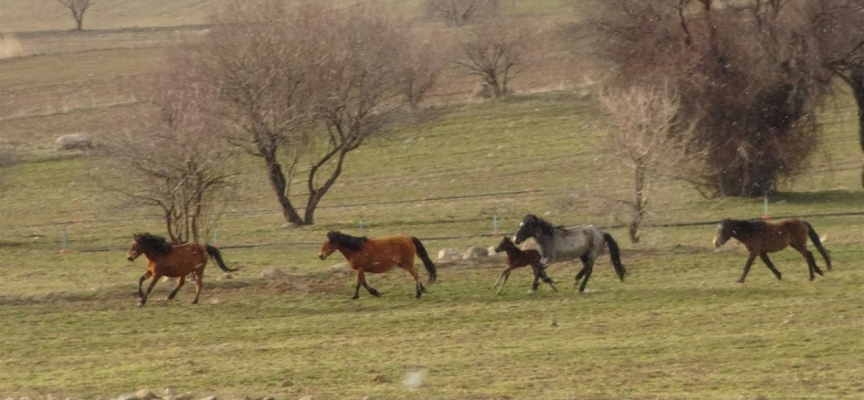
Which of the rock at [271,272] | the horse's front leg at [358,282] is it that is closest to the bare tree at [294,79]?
the rock at [271,272]

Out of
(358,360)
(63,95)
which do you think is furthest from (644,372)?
(63,95)

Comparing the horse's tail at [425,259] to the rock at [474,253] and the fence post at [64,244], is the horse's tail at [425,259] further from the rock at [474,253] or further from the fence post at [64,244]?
the fence post at [64,244]

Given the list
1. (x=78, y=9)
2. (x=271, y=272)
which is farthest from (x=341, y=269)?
(x=78, y=9)

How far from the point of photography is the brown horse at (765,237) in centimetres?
2342

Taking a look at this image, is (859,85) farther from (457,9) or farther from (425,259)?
(457,9)

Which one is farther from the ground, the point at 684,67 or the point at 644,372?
the point at 684,67

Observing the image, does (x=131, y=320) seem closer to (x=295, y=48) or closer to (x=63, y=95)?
(x=295, y=48)

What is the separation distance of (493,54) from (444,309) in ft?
158

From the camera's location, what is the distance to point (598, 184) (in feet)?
148

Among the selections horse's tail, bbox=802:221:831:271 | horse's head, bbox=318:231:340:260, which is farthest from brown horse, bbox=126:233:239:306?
horse's tail, bbox=802:221:831:271

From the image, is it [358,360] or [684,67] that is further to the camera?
[684,67]

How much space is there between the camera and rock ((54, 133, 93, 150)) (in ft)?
186

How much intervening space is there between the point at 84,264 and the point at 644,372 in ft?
60.8

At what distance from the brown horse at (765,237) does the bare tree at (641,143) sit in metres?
7.72
